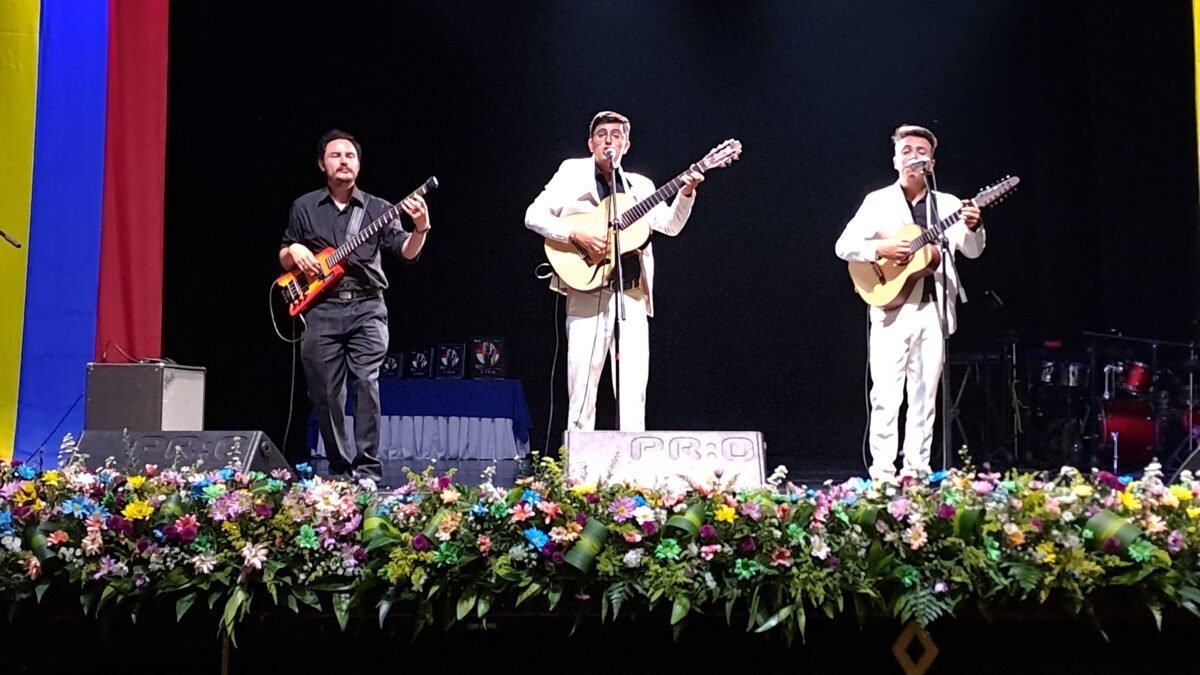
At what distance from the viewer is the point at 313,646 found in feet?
7.83

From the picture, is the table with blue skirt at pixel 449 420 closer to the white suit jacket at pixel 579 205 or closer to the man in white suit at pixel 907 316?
the white suit jacket at pixel 579 205

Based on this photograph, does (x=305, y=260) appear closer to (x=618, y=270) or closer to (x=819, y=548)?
(x=618, y=270)

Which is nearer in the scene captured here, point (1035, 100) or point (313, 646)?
point (313, 646)

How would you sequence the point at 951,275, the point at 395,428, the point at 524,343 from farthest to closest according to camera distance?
the point at 524,343
the point at 395,428
the point at 951,275

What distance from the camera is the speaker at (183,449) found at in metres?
3.82

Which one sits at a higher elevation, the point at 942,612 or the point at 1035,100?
the point at 1035,100

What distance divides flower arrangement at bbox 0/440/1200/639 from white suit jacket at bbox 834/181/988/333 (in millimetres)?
3097

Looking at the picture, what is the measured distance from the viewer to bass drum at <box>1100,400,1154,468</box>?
7312 mm

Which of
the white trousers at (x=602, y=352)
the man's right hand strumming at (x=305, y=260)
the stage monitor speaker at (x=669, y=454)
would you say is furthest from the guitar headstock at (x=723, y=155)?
the stage monitor speaker at (x=669, y=454)

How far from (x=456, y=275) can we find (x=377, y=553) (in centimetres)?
654

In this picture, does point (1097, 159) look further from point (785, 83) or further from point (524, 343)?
point (524, 343)

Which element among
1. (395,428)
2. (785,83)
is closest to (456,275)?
A: (395,428)

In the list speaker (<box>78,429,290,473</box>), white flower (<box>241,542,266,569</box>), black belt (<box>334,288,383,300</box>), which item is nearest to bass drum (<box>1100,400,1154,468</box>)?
black belt (<box>334,288,383,300</box>)

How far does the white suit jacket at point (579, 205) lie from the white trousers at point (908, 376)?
1.20 meters
